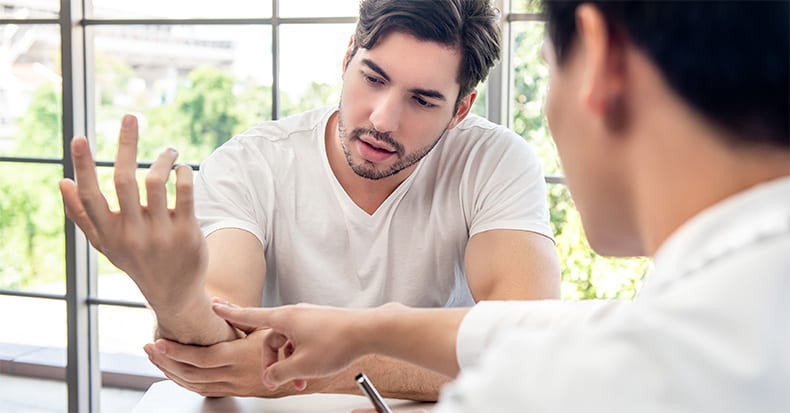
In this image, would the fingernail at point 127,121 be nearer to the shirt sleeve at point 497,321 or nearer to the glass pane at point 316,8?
the shirt sleeve at point 497,321

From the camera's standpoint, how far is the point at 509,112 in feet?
9.13

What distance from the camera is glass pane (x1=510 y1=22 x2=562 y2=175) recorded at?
278 cm

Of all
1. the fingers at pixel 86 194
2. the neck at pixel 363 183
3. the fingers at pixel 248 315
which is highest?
the fingers at pixel 86 194

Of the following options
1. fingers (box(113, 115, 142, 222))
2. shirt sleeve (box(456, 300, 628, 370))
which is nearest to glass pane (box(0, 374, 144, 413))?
fingers (box(113, 115, 142, 222))

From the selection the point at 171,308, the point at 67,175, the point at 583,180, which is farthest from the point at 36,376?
the point at 583,180

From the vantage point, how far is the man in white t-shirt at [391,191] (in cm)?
175

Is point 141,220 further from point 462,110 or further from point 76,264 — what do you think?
point 76,264

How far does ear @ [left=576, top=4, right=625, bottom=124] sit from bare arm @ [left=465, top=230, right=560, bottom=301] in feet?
3.53

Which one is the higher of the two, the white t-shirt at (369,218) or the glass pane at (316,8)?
the glass pane at (316,8)

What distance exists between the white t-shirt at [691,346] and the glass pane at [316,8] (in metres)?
2.50

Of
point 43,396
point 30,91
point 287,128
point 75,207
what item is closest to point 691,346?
point 75,207

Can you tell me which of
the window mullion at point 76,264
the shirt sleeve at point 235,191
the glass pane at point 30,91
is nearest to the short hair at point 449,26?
the shirt sleeve at point 235,191

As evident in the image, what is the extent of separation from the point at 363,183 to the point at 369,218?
0.09m

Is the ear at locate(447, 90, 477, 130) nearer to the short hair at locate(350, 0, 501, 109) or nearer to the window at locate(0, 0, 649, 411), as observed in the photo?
the short hair at locate(350, 0, 501, 109)
